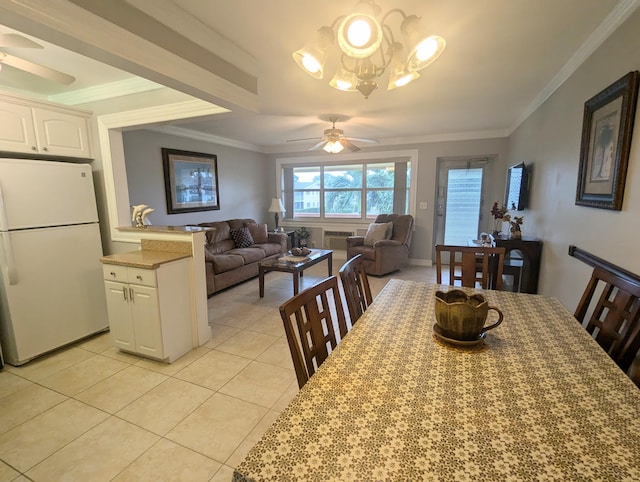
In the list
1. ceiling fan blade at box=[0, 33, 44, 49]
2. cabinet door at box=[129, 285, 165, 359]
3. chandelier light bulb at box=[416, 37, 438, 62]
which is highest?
ceiling fan blade at box=[0, 33, 44, 49]

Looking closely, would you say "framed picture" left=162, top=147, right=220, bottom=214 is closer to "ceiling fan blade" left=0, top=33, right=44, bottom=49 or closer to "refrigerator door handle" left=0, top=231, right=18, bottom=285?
"refrigerator door handle" left=0, top=231, right=18, bottom=285

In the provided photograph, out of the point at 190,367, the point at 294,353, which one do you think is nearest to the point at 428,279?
the point at 190,367

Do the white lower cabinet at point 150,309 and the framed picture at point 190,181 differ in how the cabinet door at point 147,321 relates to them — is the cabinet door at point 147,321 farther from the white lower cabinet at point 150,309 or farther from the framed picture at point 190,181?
the framed picture at point 190,181

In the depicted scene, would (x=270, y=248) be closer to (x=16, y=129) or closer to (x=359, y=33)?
(x=16, y=129)

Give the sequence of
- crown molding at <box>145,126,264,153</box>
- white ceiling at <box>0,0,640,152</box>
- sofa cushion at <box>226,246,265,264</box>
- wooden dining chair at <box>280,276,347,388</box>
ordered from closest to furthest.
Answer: wooden dining chair at <box>280,276,347,388</box>, white ceiling at <box>0,0,640,152</box>, crown molding at <box>145,126,264,153</box>, sofa cushion at <box>226,246,265,264</box>

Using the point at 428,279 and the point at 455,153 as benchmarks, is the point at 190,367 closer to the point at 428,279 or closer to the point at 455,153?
the point at 428,279

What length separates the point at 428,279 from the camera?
15.6 feet

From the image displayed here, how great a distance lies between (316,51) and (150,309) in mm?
2200

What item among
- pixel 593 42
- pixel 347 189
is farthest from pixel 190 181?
pixel 593 42

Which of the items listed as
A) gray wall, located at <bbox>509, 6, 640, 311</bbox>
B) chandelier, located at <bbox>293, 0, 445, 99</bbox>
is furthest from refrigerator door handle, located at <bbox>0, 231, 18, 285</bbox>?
gray wall, located at <bbox>509, 6, 640, 311</bbox>

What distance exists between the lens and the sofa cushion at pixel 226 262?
4.05 metres

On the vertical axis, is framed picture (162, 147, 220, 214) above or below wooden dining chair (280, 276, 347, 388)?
above

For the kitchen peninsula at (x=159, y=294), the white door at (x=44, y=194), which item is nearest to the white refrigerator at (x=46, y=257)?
the white door at (x=44, y=194)

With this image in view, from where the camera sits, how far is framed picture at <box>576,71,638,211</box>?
5.27 ft
